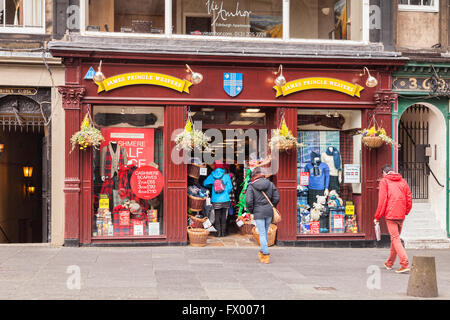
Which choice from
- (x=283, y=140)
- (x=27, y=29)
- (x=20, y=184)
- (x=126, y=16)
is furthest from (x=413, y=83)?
(x=20, y=184)

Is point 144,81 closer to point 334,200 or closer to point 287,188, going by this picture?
point 287,188

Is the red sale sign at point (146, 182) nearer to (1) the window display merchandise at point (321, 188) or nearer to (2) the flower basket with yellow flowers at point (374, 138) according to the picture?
(1) the window display merchandise at point (321, 188)

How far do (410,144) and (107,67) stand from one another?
812 centimetres

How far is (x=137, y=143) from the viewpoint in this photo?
43.2 ft

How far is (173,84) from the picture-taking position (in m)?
12.9

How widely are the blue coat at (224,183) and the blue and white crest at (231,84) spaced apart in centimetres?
219

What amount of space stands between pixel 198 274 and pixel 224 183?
4.71 meters

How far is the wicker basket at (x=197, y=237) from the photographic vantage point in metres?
12.9

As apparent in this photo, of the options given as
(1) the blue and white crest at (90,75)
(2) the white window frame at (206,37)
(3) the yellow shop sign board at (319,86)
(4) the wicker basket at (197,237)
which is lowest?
(4) the wicker basket at (197,237)

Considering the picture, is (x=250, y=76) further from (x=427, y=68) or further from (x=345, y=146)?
(x=427, y=68)

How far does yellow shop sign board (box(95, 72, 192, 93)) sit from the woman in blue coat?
8.14 feet

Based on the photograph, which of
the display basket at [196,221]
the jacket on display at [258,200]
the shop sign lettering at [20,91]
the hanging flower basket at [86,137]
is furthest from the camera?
the display basket at [196,221]

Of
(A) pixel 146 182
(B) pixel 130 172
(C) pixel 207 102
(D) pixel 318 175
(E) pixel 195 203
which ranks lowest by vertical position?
(E) pixel 195 203

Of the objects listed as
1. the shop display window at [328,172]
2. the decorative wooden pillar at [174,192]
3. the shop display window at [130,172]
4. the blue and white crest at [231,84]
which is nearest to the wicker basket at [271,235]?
the shop display window at [328,172]
